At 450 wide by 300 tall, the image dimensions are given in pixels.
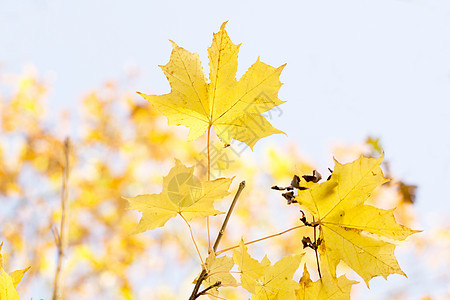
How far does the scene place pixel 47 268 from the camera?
4812mm

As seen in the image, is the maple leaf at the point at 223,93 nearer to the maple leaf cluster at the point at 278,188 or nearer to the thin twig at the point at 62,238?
the maple leaf cluster at the point at 278,188

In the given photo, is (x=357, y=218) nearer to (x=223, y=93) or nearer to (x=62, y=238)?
(x=223, y=93)

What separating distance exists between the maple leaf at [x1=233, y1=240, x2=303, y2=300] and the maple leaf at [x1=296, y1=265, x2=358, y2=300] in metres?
0.03

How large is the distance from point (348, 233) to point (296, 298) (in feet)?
0.40

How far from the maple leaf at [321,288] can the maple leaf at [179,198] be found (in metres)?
0.17

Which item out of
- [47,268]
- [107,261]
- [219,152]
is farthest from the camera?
[107,261]

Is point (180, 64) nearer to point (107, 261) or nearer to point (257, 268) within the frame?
point (257, 268)

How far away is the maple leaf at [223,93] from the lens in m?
0.59

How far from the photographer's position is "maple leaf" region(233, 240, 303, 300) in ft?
1.76

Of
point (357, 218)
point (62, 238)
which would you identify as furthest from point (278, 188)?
point (62, 238)

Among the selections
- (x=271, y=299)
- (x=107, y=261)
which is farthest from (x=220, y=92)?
(x=107, y=261)

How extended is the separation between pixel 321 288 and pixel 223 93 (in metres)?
0.33

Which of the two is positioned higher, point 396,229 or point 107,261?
point 107,261

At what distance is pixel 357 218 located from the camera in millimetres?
567
